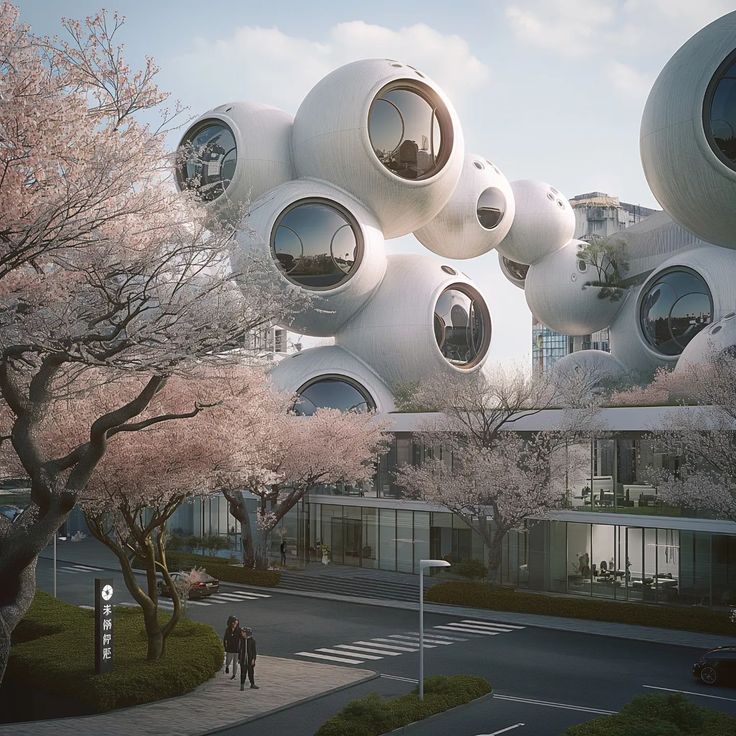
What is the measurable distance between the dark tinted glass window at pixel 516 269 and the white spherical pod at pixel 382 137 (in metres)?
22.9

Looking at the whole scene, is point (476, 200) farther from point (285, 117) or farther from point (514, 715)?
point (514, 715)

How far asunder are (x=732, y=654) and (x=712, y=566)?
38.3 feet

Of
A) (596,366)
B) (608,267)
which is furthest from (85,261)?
(608,267)

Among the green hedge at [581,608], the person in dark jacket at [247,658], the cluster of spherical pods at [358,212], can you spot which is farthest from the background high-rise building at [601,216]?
the person in dark jacket at [247,658]

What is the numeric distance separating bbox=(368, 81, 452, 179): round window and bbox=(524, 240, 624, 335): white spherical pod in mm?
18572

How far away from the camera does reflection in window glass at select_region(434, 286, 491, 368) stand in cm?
5519

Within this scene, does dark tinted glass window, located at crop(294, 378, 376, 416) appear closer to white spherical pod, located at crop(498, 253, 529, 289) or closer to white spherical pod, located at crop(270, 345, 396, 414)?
white spherical pod, located at crop(270, 345, 396, 414)

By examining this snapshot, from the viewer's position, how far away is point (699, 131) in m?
42.7

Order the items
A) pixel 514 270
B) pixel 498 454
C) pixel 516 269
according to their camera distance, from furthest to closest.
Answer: pixel 514 270
pixel 516 269
pixel 498 454

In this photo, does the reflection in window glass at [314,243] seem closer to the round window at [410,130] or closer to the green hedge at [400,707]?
the round window at [410,130]

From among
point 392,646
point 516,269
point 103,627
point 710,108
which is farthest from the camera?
point 516,269

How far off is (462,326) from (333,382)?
8.21m

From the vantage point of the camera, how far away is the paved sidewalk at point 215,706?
19.9m

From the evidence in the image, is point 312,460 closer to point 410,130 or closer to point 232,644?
point 410,130
